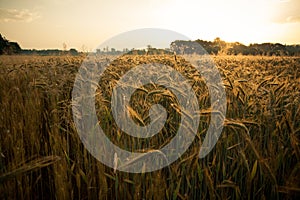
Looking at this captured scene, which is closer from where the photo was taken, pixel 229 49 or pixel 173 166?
pixel 173 166

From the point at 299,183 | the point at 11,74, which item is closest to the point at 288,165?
the point at 299,183

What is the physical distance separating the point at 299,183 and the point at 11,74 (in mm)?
5545

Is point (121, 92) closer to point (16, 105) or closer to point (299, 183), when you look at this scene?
point (16, 105)

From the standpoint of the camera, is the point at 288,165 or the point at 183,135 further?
the point at 183,135

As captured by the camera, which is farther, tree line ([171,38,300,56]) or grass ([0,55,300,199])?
tree line ([171,38,300,56])

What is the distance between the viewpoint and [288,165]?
1.85 m

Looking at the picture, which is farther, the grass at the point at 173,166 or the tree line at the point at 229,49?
the tree line at the point at 229,49

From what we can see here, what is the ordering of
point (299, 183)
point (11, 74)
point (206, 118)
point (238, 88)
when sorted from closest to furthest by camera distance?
point (299, 183) → point (238, 88) → point (206, 118) → point (11, 74)

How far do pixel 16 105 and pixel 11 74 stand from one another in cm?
282

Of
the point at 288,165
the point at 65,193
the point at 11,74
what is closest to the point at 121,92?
the point at 65,193

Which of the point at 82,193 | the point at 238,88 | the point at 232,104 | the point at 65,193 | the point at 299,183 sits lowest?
the point at 82,193

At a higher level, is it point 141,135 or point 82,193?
point 141,135

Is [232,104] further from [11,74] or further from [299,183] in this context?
[11,74]

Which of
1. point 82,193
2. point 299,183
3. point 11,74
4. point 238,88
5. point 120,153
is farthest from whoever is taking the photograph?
point 11,74
